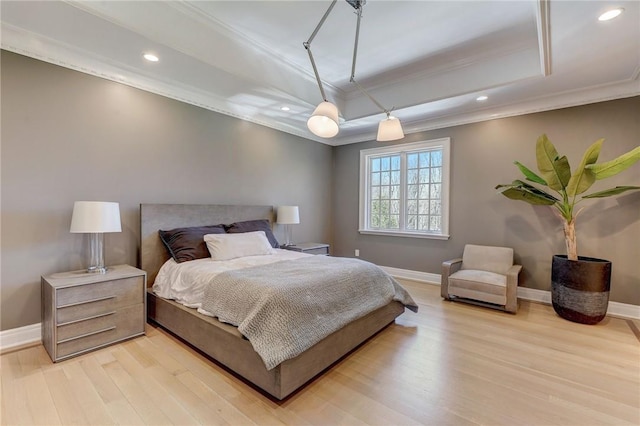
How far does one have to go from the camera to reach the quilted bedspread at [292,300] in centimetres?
186

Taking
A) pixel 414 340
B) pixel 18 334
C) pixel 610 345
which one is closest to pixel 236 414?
pixel 414 340

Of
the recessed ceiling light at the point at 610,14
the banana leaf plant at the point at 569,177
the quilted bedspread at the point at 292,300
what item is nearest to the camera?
the quilted bedspread at the point at 292,300

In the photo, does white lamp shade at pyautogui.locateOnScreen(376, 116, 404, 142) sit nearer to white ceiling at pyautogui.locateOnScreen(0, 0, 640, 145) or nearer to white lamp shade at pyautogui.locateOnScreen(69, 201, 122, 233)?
white ceiling at pyautogui.locateOnScreen(0, 0, 640, 145)

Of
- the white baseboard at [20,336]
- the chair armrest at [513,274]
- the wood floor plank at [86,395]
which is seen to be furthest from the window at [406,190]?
the white baseboard at [20,336]

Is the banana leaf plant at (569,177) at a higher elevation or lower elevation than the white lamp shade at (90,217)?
higher

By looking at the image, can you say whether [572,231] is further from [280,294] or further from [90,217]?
[90,217]

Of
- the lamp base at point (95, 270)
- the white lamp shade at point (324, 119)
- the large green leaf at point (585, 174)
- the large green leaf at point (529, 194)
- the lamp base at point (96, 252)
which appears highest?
the white lamp shade at point (324, 119)

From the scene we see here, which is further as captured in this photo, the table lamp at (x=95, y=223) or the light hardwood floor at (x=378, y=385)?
the table lamp at (x=95, y=223)

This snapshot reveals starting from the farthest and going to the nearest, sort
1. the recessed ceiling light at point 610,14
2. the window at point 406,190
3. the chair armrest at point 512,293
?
the window at point 406,190 < the chair armrest at point 512,293 < the recessed ceiling light at point 610,14

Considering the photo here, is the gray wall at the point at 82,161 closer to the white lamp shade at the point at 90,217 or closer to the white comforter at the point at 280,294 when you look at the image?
the white lamp shade at the point at 90,217

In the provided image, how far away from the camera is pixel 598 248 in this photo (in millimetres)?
3486

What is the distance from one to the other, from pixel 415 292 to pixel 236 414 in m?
3.18

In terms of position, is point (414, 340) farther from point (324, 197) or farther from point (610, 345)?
point (324, 197)

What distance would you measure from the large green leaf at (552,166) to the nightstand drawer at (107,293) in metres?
4.48
